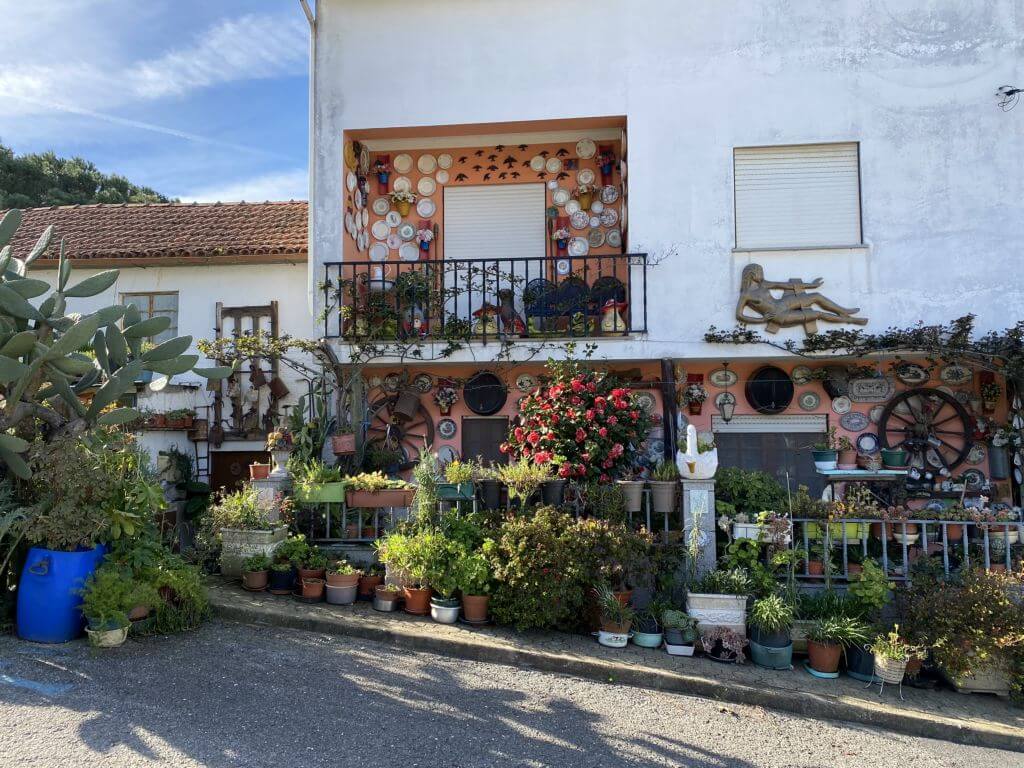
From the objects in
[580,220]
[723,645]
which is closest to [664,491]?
[723,645]

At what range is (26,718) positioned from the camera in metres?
4.30

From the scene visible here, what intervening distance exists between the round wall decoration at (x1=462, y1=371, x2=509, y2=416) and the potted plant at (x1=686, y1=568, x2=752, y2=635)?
442 cm

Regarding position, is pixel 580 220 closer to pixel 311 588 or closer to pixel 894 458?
pixel 894 458

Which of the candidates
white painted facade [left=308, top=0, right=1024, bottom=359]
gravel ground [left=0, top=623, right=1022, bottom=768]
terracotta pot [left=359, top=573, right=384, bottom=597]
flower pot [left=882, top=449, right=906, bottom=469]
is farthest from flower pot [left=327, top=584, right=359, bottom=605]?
flower pot [left=882, top=449, right=906, bottom=469]

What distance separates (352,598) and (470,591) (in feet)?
4.23

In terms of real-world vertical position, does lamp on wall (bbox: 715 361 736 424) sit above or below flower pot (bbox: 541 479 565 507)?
above

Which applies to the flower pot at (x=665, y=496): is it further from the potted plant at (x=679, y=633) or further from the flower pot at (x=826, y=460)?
the flower pot at (x=826, y=460)

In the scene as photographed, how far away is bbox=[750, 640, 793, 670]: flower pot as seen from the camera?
18.4 ft

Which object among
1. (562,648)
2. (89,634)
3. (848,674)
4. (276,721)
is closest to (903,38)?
(848,674)

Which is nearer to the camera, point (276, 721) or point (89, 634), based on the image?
point (276, 721)

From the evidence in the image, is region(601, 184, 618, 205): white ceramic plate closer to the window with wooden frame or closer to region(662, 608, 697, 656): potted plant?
region(662, 608, 697, 656): potted plant

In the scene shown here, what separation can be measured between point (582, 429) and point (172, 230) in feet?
26.4

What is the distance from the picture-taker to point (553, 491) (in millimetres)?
6867

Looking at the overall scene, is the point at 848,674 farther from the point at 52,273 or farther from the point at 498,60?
the point at 52,273
